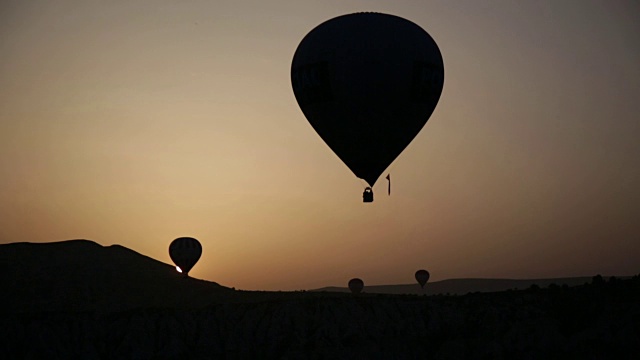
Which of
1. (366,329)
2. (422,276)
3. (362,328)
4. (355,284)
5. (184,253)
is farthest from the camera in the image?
(355,284)

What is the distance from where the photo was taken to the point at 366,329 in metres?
62.0

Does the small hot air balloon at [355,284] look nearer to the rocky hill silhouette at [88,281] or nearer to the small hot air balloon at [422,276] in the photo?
the small hot air balloon at [422,276]

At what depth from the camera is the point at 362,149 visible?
154 ft

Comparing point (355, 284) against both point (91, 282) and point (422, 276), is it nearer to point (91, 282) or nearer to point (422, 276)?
point (422, 276)

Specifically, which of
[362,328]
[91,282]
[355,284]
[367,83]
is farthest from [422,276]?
[367,83]

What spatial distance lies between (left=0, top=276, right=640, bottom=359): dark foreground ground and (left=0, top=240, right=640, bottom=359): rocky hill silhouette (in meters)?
0.07

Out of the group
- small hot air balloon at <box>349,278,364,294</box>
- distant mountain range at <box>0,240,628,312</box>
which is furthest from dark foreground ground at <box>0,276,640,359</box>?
small hot air balloon at <box>349,278,364,294</box>

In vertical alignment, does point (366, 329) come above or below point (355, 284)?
below

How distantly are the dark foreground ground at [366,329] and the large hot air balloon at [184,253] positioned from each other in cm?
3012

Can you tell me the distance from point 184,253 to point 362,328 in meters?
41.5

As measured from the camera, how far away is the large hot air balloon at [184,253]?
9938 cm

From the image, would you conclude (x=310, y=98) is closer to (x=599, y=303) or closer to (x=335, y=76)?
(x=335, y=76)

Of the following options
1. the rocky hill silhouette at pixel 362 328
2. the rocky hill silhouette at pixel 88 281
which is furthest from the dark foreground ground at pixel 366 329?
the rocky hill silhouette at pixel 88 281

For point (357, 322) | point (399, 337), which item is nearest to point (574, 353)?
point (399, 337)
